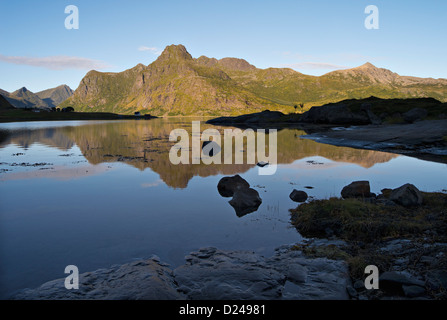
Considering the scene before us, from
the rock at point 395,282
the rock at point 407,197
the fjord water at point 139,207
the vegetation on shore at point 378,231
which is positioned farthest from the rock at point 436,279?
the rock at point 407,197

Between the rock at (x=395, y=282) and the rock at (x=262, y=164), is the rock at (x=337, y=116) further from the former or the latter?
the rock at (x=395, y=282)

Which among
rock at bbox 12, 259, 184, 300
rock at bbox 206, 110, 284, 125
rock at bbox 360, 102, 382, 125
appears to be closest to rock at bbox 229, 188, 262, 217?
rock at bbox 12, 259, 184, 300

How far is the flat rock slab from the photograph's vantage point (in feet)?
27.0

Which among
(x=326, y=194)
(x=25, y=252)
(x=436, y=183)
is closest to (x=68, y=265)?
(x=25, y=252)

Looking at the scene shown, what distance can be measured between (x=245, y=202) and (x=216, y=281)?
8248 mm

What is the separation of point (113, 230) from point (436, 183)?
24211mm

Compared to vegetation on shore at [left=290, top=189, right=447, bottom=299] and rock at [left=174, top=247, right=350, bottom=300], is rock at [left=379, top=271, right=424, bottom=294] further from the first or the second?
rock at [left=174, top=247, right=350, bottom=300]

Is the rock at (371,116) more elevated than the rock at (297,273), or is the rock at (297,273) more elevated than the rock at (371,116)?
the rock at (371,116)

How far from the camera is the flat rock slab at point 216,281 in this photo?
8227mm

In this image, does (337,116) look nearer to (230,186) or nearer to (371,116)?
(371,116)

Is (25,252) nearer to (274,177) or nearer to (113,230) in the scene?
(113,230)

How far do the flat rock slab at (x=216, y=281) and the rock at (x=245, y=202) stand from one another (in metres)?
5.86

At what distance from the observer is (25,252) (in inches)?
443

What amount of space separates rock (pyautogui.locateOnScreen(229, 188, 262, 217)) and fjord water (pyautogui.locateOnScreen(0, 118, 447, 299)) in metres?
0.47
